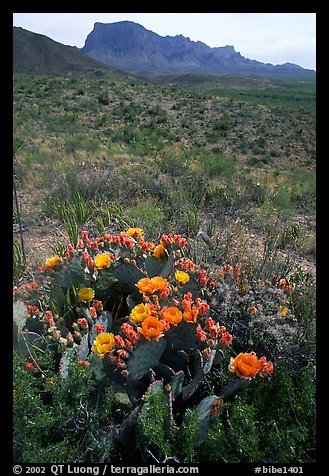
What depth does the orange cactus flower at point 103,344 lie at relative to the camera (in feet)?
6.60

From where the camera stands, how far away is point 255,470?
1814 mm

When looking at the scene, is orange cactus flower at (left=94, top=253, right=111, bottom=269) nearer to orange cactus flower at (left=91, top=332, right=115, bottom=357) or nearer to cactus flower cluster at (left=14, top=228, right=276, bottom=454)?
cactus flower cluster at (left=14, top=228, right=276, bottom=454)

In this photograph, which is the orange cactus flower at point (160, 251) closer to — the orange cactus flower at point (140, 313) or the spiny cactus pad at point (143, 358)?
the orange cactus flower at point (140, 313)

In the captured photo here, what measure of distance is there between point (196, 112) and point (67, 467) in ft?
76.1

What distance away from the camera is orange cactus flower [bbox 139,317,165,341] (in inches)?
76.1

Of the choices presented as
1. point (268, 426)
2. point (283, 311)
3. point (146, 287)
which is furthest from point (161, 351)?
point (283, 311)

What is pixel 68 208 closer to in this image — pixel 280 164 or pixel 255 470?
pixel 255 470

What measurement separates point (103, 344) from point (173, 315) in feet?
1.28

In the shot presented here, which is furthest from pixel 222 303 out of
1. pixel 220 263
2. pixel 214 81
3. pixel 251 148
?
pixel 214 81

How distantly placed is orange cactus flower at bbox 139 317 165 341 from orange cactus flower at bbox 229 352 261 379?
0.43 metres

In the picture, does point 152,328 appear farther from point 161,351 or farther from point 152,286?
point 152,286

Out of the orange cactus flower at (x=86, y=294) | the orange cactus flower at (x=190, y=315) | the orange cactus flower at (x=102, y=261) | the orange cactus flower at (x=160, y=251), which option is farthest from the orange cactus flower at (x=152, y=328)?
the orange cactus flower at (x=160, y=251)

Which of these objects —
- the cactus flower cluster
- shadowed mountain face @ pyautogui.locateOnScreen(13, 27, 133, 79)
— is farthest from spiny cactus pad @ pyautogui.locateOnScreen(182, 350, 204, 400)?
shadowed mountain face @ pyautogui.locateOnScreen(13, 27, 133, 79)

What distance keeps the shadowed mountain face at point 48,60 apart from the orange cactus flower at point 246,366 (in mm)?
47425
